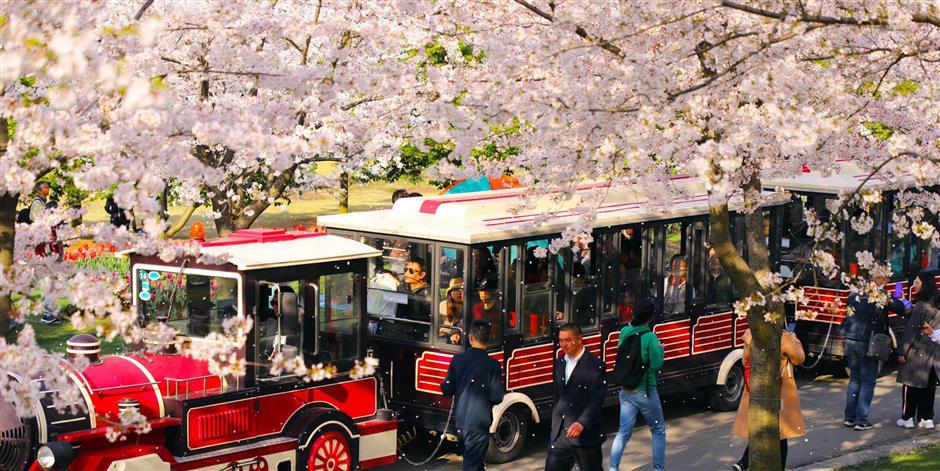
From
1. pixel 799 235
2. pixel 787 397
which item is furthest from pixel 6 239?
pixel 799 235

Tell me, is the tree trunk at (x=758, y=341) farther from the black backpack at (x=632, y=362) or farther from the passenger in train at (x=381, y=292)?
the passenger in train at (x=381, y=292)

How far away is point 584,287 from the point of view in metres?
14.1

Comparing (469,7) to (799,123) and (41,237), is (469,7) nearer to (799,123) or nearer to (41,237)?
(799,123)

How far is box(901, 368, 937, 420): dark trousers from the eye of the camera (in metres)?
14.6

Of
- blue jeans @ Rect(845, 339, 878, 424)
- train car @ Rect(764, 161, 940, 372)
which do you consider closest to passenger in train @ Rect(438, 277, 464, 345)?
blue jeans @ Rect(845, 339, 878, 424)

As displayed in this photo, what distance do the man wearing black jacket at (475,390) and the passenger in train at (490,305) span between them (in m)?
2.26

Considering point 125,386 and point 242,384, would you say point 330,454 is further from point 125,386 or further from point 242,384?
point 125,386

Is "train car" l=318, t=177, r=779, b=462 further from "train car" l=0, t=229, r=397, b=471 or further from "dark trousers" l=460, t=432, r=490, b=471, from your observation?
"dark trousers" l=460, t=432, r=490, b=471

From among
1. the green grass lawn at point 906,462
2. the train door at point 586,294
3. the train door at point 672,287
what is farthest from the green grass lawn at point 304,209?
the green grass lawn at point 906,462

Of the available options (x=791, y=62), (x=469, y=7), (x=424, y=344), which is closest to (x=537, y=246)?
(x=424, y=344)

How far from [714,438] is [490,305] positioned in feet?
10.0

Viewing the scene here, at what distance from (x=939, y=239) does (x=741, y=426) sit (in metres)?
2.77

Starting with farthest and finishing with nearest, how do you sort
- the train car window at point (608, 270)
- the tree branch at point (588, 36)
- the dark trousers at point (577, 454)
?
the train car window at point (608, 270) → the dark trousers at point (577, 454) → the tree branch at point (588, 36)

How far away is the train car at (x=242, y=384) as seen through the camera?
10.5 m
